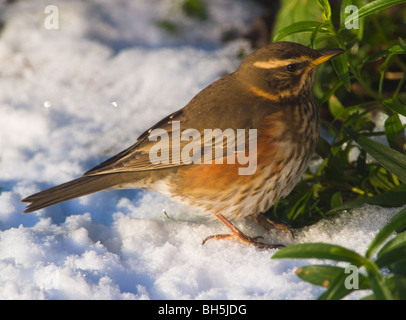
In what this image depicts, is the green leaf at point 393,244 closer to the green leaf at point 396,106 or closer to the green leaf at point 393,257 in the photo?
the green leaf at point 393,257

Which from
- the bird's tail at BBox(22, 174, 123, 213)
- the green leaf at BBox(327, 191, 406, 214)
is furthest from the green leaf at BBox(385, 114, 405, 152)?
the bird's tail at BBox(22, 174, 123, 213)

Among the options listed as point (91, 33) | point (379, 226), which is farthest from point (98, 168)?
point (91, 33)

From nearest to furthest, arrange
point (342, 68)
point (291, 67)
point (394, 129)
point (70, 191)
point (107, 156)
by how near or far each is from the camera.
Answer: point (342, 68)
point (394, 129)
point (291, 67)
point (70, 191)
point (107, 156)

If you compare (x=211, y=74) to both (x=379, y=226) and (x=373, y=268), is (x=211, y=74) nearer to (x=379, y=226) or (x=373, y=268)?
(x=379, y=226)

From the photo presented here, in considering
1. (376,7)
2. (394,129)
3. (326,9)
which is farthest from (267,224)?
(376,7)

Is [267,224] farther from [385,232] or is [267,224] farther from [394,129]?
[385,232]

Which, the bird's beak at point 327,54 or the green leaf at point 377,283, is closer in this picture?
the green leaf at point 377,283

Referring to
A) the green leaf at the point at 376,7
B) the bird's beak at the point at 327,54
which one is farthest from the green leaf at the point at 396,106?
the green leaf at the point at 376,7
